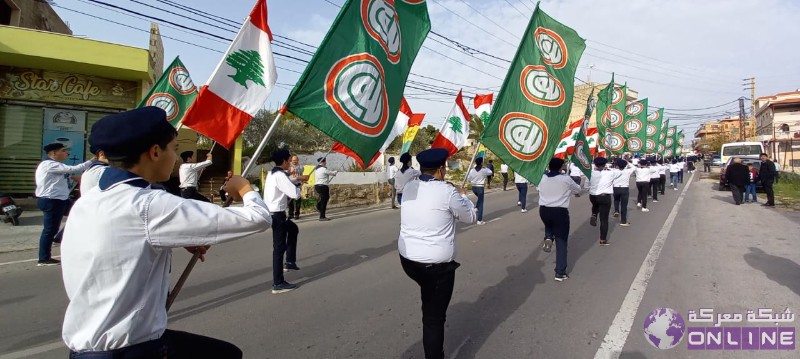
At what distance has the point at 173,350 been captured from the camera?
1612 millimetres

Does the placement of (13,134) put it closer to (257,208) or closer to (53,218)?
(53,218)

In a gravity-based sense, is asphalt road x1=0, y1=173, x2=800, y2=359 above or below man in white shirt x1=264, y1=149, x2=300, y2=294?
below

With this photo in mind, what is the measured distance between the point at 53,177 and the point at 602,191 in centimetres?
939

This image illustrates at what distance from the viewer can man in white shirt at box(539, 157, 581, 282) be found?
568 centimetres

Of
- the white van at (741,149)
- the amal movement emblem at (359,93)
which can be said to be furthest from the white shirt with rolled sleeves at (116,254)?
the white van at (741,149)

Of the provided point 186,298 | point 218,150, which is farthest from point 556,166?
point 218,150

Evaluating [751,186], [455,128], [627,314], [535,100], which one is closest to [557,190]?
[535,100]

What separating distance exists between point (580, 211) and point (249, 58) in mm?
11428

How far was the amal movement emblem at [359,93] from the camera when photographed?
3609mm

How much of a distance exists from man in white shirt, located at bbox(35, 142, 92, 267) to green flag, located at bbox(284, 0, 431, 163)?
473 centimetres

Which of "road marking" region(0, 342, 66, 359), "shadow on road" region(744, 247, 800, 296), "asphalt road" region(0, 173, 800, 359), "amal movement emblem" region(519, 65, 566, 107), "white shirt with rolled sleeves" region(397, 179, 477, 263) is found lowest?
"road marking" region(0, 342, 66, 359)

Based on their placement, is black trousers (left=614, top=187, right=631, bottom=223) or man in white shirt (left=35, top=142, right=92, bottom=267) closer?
man in white shirt (left=35, top=142, right=92, bottom=267)

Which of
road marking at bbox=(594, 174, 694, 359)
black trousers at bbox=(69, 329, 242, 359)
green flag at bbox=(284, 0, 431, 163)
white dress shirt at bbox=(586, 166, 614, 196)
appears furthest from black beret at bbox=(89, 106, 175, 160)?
white dress shirt at bbox=(586, 166, 614, 196)

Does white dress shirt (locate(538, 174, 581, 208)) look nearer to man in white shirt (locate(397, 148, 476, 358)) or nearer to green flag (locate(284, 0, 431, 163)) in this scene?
green flag (locate(284, 0, 431, 163))
